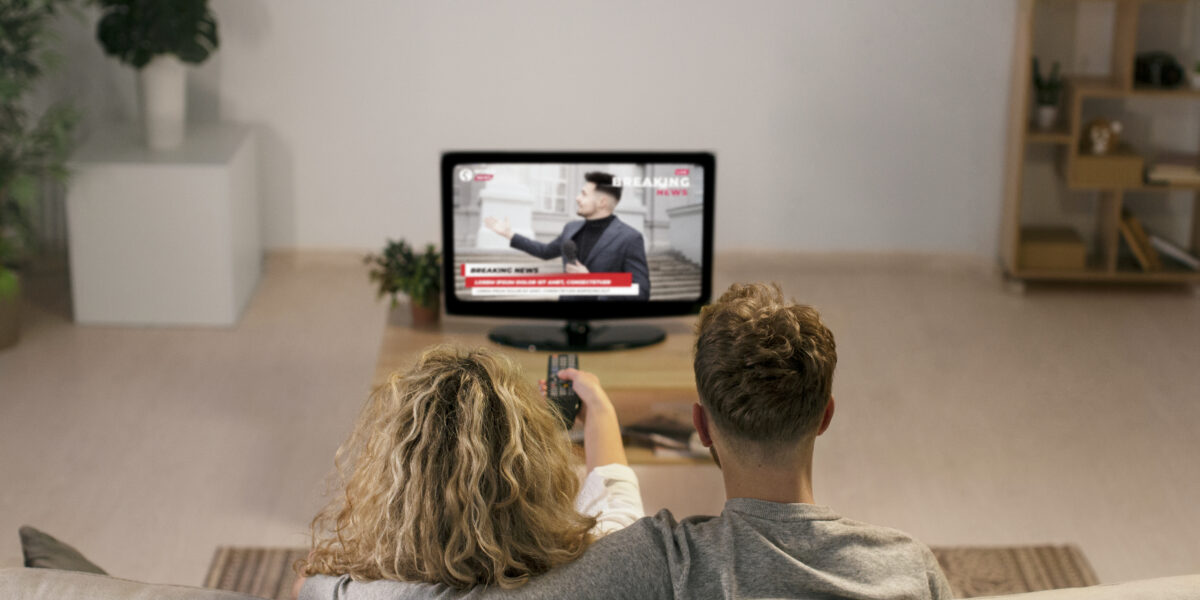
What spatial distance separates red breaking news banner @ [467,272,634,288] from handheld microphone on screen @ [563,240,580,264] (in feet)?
0.11

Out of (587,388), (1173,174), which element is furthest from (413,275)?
(1173,174)

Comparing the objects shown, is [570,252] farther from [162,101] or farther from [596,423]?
[162,101]

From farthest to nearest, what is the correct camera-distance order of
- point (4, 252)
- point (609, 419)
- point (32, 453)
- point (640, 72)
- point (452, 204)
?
point (640, 72), point (4, 252), point (32, 453), point (452, 204), point (609, 419)

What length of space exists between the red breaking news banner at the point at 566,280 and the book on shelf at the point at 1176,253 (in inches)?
105

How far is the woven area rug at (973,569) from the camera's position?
2.96 metres

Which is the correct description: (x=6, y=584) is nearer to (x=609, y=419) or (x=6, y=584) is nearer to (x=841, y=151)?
(x=609, y=419)

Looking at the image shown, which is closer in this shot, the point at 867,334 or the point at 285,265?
the point at 867,334

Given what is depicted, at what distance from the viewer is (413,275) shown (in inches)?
129

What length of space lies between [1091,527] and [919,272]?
2030 mm

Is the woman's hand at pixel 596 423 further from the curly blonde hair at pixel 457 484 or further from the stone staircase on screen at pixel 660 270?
the stone staircase on screen at pixel 660 270

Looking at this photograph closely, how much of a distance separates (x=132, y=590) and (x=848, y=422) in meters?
2.61

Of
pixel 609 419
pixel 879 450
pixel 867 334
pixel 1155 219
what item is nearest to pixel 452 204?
pixel 609 419

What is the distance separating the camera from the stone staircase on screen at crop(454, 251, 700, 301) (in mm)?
3086

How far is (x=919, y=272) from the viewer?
5145 mm
